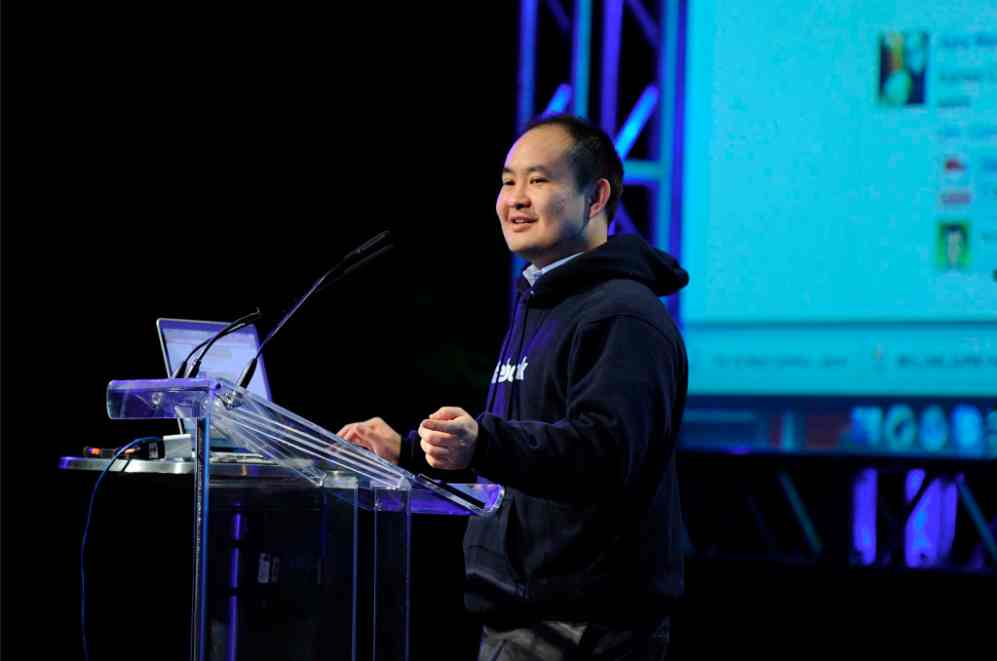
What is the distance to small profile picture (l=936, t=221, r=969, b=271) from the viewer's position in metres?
3.93

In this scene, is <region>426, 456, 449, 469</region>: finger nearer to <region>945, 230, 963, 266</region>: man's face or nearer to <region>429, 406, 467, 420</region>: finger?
<region>429, 406, 467, 420</region>: finger

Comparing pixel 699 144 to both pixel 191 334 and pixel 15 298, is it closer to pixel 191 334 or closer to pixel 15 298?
pixel 191 334

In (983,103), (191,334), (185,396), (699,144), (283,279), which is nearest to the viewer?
(185,396)

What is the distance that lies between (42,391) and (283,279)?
993 millimetres

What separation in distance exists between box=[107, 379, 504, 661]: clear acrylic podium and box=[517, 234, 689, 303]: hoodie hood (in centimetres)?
55

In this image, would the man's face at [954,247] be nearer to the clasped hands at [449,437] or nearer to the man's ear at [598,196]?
the man's ear at [598,196]

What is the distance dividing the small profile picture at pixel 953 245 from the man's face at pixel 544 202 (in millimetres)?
1924

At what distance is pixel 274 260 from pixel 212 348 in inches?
57.8

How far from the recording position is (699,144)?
432 centimetres

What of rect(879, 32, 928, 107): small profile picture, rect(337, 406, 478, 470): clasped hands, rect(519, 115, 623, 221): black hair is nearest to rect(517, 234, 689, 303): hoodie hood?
rect(519, 115, 623, 221): black hair

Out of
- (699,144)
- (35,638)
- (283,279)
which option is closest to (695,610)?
(699,144)

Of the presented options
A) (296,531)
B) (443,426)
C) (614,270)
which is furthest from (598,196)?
(296,531)

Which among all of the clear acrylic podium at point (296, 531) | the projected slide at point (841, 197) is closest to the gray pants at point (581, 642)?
the clear acrylic podium at point (296, 531)

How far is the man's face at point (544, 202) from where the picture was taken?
2393 mm
